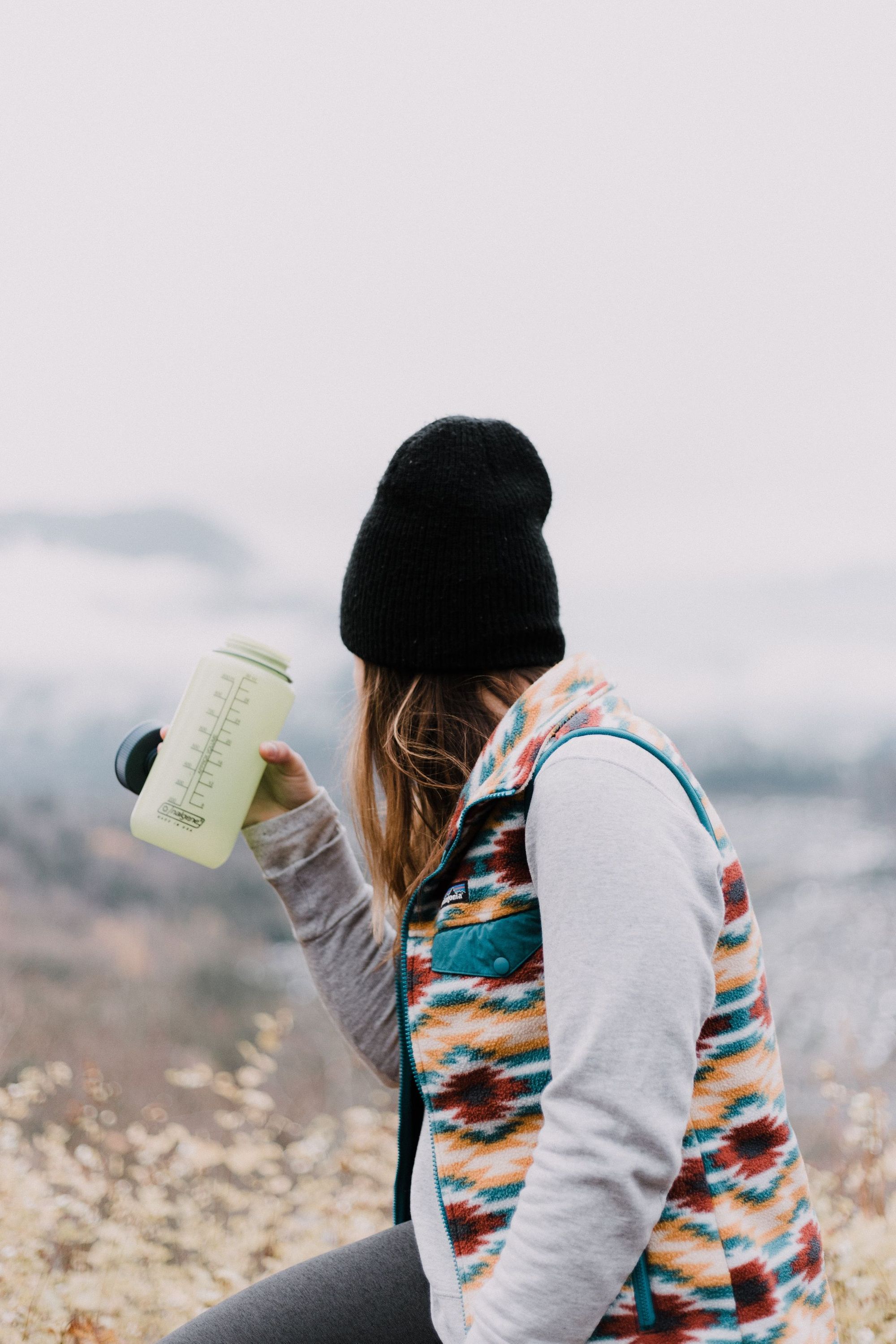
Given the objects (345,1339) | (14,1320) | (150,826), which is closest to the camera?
(345,1339)

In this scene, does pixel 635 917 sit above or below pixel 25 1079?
above

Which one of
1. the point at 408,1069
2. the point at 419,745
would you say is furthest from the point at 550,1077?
the point at 419,745

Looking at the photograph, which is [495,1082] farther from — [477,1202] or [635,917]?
[635,917]

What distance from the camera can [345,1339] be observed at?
101cm

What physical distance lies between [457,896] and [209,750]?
1.34 ft

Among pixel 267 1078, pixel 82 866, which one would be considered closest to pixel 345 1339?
pixel 267 1078

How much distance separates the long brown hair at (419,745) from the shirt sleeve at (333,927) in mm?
203

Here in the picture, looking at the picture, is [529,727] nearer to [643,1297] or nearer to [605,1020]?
[605,1020]

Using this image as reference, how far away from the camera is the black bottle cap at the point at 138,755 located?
119 cm

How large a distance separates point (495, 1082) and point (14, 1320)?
151cm

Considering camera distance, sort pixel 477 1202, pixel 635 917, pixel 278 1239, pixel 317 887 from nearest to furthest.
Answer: pixel 635 917 → pixel 477 1202 → pixel 317 887 → pixel 278 1239

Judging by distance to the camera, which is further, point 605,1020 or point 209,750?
point 209,750

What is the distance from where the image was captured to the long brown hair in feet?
3.36

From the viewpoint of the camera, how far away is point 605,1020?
71 centimetres
